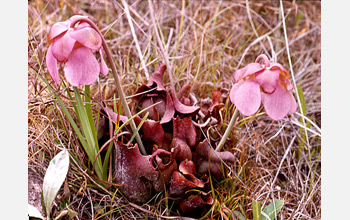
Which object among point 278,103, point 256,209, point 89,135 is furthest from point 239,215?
point 89,135

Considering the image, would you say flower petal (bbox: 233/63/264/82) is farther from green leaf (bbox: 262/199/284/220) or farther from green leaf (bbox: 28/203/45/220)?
green leaf (bbox: 28/203/45/220)

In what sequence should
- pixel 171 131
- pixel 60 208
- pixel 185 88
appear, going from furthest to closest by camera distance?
pixel 185 88, pixel 171 131, pixel 60 208

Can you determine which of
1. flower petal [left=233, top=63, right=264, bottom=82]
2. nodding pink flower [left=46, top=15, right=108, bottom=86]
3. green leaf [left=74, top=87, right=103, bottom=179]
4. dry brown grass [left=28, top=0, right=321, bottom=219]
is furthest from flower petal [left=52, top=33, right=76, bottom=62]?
flower petal [left=233, top=63, right=264, bottom=82]

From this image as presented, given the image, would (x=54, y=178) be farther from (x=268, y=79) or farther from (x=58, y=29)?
(x=268, y=79)

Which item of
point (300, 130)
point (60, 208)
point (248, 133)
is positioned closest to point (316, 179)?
point (300, 130)

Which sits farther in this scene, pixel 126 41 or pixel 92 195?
pixel 126 41

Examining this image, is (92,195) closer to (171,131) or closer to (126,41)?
(171,131)
